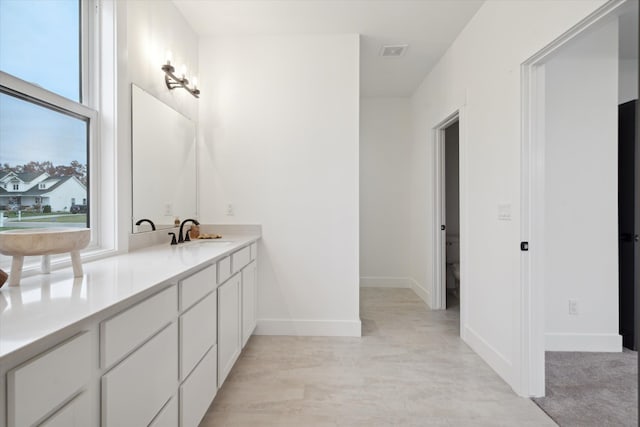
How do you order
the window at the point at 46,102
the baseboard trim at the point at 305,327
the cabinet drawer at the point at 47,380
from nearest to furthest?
the cabinet drawer at the point at 47,380, the window at the point at 46,102, the baseboard trim at the point at 305,327

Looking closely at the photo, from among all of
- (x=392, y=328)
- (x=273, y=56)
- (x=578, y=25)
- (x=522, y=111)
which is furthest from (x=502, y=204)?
(x=273, y=56)

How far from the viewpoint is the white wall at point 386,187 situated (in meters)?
4.75

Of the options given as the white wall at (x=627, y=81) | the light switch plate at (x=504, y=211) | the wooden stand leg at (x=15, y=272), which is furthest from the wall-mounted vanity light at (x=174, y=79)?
the white wall at (x=627, y=81)

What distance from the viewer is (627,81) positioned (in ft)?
11.2

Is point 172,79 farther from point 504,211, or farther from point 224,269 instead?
point 504,211

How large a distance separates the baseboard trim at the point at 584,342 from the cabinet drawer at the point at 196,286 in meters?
2.56

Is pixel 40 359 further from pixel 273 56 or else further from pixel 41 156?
pixel 273 56

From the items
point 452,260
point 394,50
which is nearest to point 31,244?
point 394,50

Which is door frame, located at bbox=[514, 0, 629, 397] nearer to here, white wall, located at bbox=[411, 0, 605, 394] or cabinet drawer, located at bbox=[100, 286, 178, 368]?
white wall, located at bbox=[411, 0, 605, 394]

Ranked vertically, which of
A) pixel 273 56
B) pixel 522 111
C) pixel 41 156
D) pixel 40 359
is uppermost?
pixel 273 56

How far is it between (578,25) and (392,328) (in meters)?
2.56

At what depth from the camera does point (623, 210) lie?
2.76 metres

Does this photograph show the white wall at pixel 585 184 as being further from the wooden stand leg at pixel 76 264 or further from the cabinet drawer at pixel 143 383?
the wooden stand leg at pixel 76 264

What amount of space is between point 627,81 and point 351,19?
291 cm
